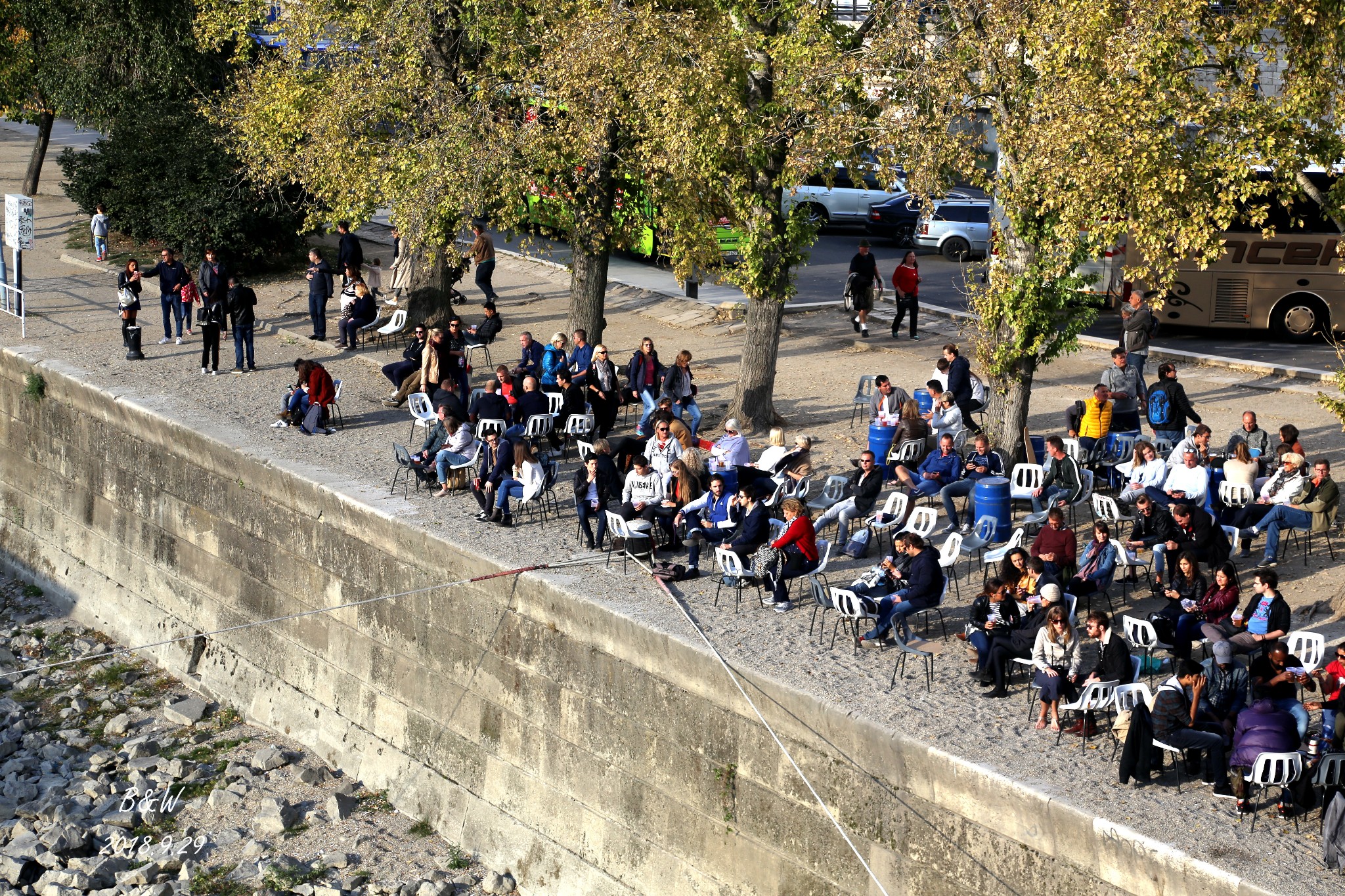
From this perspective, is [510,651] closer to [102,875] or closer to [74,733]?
[102,875]

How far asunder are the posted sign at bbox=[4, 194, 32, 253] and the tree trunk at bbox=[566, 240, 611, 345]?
856 centimetres

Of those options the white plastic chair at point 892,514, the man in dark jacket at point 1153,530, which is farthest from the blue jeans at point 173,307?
the man in dark jacket at point 1153,530

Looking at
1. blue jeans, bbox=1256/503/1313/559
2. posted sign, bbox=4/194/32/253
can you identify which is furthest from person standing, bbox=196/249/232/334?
blue jeans, bbox=1256/503/1313/559

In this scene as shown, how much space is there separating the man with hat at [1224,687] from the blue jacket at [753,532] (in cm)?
382

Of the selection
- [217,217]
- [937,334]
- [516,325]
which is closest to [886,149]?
[937,334]

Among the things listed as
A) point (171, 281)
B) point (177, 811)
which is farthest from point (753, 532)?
point (171, 281)

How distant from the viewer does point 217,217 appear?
2589 cm

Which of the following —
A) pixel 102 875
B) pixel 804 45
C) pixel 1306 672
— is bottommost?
pixel 102 875

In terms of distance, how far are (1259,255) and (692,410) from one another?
36.0 feet

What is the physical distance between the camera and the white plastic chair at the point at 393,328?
2181 cm

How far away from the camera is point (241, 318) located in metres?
20.0

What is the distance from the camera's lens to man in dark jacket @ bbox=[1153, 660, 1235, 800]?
9.43 meters

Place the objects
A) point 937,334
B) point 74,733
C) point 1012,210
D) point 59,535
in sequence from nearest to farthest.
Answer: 1. point 1012,210
2. point 74,733
3. point 59,535
4. point 937,334

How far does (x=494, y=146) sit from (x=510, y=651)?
700 centimetres
